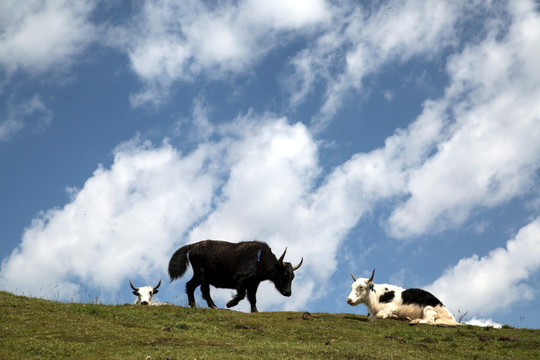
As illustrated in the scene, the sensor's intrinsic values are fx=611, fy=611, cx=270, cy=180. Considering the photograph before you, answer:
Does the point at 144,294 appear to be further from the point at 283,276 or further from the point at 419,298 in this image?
the point at 419,298

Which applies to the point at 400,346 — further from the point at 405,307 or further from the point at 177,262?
the point at 177,262

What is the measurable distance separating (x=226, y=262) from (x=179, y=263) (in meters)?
2.00

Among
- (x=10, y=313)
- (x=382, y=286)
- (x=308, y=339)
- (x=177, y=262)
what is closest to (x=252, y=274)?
(x=177, y=262)

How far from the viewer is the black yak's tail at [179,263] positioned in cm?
2336

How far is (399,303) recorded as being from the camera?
2145cm

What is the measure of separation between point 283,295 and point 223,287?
254 centimetres

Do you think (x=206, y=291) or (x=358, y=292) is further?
(x=206, y=291)

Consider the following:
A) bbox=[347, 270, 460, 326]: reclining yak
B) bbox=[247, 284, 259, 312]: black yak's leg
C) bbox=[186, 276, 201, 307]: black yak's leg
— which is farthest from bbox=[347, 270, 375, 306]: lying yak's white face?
bbox=[186, 276, 201, 307]: black yak's leg

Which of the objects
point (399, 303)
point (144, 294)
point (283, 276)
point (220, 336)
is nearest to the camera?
point (220, 336)

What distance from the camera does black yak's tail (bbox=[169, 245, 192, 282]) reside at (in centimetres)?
2336

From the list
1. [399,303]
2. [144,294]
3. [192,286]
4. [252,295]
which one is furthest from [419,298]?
[144,294]

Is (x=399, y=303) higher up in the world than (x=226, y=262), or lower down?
lower down

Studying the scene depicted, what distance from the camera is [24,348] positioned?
14586 mm

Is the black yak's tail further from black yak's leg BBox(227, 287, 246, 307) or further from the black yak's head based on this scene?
the black yak's head
